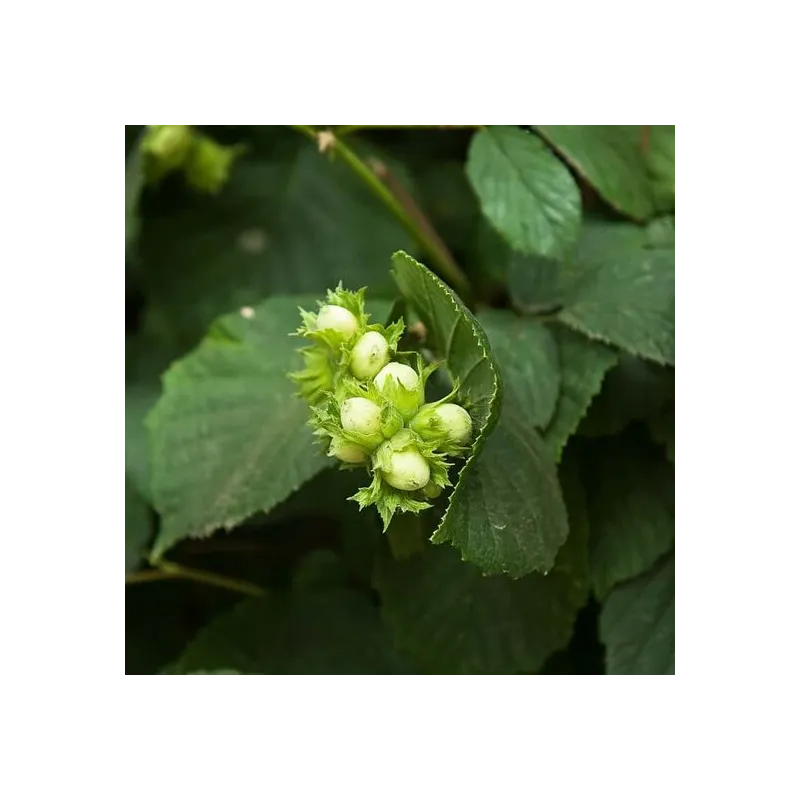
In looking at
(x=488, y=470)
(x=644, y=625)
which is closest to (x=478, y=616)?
(x=644, y=625)

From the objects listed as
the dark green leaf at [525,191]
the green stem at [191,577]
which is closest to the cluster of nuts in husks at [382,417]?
the dark green leaf at [525,191]

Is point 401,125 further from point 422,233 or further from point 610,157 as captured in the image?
point 610,157

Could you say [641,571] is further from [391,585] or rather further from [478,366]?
[478,366]

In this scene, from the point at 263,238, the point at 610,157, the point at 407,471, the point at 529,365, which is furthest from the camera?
the point at 263,238

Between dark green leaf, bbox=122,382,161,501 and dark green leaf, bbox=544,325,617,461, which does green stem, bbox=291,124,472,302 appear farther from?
dark green leaf, bbox=122,382,161,501

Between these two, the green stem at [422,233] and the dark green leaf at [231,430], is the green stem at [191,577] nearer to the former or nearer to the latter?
the dark green leaf at [231,430]

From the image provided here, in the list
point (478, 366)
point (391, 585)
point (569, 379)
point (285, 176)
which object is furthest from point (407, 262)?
point (285, 176)
